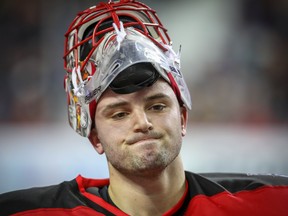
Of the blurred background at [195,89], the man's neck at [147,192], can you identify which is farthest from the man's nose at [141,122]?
the blurred background at [195,89]

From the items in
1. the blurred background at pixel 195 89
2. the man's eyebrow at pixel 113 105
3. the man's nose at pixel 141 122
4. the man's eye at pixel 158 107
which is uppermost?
the man's eyebrow at pixel 113 105

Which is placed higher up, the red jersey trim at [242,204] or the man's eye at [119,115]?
the man's eye at [119,115]

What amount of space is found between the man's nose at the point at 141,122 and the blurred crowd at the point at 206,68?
193 centimetres

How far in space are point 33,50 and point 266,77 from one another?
165 centimetres

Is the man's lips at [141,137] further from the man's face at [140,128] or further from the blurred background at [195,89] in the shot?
the blurred background at [195,89]

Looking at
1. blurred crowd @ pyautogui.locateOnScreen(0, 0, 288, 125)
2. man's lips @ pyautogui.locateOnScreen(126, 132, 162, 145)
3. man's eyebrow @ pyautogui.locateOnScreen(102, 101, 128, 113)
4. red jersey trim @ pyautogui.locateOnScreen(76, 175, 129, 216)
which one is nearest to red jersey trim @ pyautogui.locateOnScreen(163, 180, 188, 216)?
red jersey trim @ pyautogui.locateOnScreen(76, 175, 129, 216)

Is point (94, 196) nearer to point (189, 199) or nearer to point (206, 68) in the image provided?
point (189, 199)

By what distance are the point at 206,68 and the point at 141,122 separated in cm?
240

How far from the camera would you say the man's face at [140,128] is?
61.4 inches

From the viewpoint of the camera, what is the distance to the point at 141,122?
5.10ft

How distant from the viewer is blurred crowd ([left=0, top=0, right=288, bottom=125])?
11.6ft

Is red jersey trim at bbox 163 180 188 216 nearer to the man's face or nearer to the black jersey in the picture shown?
the black jersey

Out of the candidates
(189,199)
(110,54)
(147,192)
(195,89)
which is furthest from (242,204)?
(195,89)

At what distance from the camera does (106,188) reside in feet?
5.94
